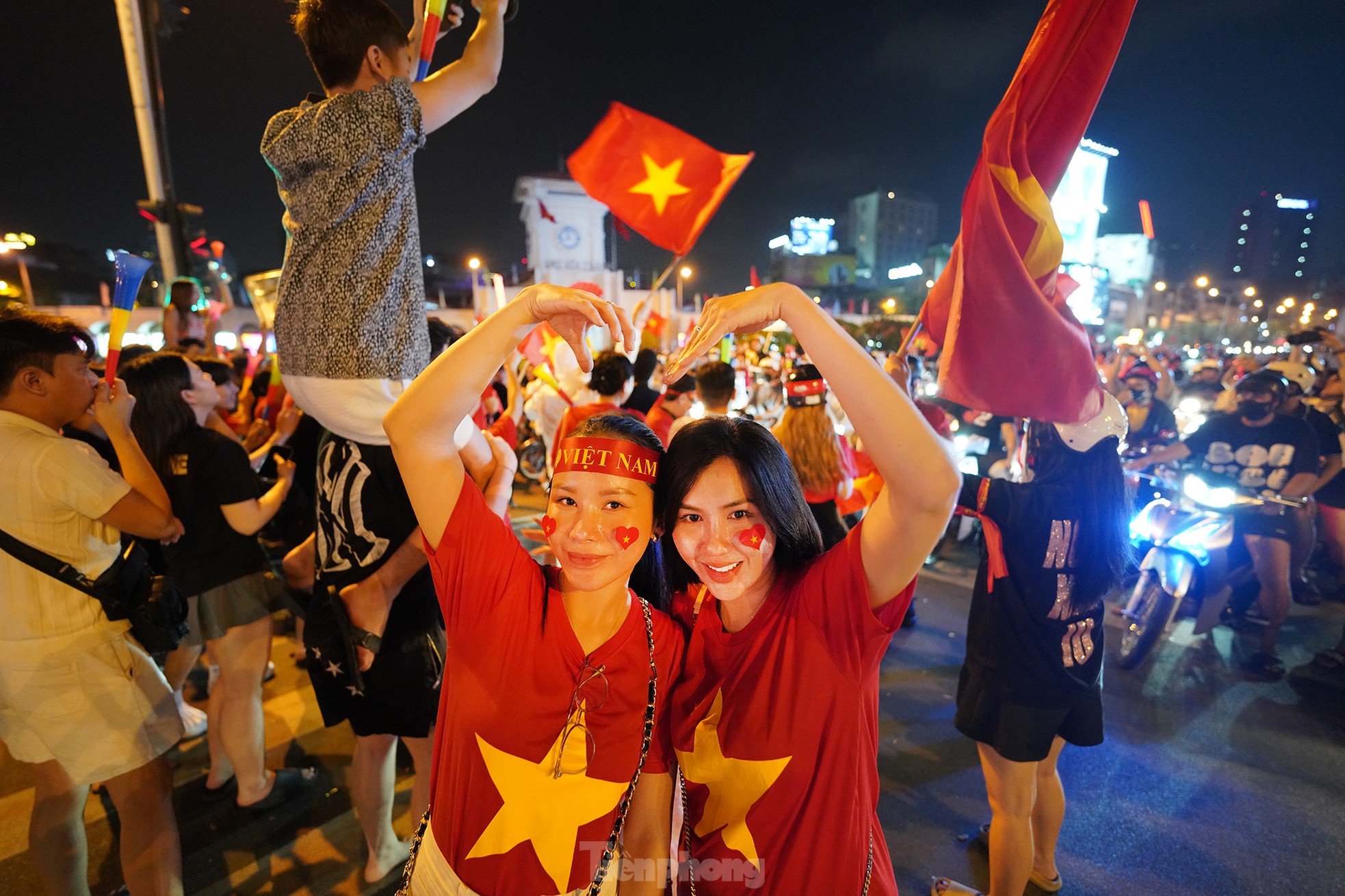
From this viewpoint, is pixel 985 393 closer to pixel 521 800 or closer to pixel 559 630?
pixel 559 630

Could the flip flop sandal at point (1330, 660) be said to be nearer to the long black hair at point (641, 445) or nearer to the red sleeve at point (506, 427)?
the long black hair at point (641, 445)

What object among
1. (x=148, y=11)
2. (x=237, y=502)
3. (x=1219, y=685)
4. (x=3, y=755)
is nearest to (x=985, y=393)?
(x=237, y=502)

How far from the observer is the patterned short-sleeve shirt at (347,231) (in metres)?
1.79

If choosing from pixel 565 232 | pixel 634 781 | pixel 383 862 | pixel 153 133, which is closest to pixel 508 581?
pixel 634 781

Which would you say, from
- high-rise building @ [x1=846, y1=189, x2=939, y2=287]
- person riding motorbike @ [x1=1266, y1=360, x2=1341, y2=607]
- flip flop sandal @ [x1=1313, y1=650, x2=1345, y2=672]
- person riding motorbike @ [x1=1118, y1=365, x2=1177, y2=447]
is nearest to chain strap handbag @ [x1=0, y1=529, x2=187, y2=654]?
person riding motorbike @ [x1=1266, y1=360, x2=1341, y2=607]

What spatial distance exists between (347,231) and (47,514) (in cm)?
167

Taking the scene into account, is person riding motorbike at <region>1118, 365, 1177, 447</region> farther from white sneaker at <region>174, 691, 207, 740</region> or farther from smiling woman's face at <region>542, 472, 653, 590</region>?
white sneaker at <region>174, 691, 207, 740</region>

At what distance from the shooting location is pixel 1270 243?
93312mm

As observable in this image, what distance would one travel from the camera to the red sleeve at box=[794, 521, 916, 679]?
145 cm

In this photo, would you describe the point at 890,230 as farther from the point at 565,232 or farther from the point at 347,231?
the point at 347,231

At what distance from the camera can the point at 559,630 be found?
1.55 m

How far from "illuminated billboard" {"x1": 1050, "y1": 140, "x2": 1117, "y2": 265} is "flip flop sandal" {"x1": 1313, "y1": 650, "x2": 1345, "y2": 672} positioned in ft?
86.7

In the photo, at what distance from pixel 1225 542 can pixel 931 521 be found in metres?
5.49

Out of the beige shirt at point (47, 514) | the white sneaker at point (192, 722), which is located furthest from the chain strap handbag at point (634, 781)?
the white sneaker at point (192, 722)
